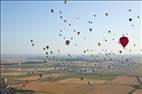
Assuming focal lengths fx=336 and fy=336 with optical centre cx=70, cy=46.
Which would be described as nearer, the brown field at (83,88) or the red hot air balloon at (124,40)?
the red hot air balloon at (124,40)

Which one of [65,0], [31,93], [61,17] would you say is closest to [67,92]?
[31,93]

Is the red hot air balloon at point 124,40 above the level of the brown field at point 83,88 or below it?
above

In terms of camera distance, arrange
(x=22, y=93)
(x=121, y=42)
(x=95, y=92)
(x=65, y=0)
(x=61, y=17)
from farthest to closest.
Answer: (x=95, y=92)
(x=22, y=93)
(x=61, y=17)
(x=121, y=42)
(x=65, y=0)

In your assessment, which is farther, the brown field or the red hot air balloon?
the brown field

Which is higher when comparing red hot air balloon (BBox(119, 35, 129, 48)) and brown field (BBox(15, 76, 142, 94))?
red hot air balloon (BBox(119, 35, 129, 48))

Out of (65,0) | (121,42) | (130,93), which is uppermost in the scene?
(65,0)

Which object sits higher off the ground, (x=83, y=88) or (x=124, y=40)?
(x=124, y=40)

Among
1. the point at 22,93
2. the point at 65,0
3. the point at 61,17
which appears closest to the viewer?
the point at 65,0

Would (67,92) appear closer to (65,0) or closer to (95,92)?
(95,92)

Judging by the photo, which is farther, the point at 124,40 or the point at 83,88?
the point at 83,88

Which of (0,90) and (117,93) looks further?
(117,93)

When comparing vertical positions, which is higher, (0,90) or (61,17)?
(61,17)
